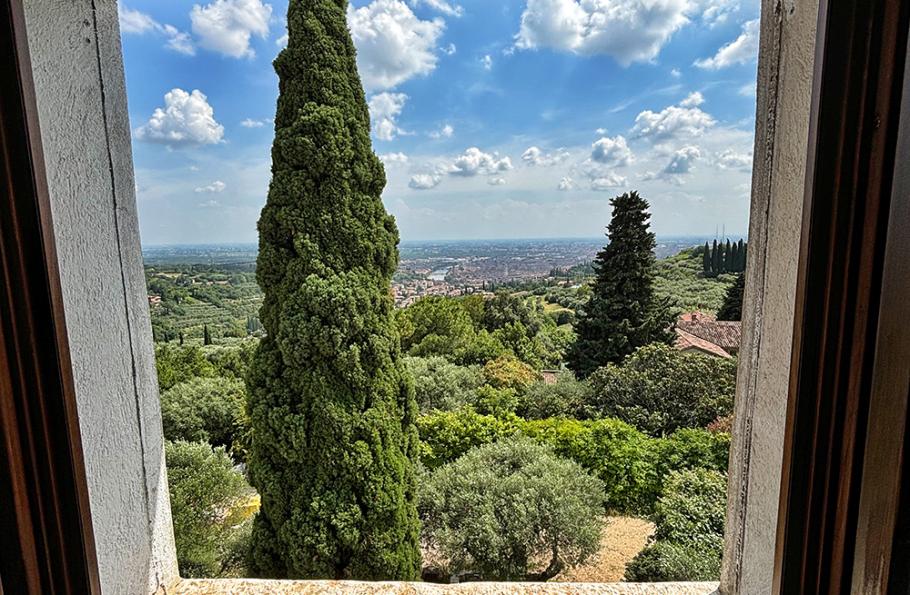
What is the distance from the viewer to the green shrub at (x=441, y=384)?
6336 mm

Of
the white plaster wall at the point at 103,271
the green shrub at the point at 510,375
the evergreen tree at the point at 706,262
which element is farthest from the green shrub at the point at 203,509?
the evergreen tree at the point at 706,262

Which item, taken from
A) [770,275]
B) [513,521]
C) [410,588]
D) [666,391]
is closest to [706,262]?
[666,391]

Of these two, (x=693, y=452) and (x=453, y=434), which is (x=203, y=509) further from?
(x=693, y=452)

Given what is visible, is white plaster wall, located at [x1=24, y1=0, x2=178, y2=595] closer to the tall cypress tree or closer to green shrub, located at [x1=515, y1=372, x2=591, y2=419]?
the tall cypress tree

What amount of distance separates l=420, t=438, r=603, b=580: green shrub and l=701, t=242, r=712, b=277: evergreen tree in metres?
5.52

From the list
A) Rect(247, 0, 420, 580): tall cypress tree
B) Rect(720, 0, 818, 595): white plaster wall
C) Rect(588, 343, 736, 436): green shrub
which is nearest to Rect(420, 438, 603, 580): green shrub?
Rect(247, 0, 420, 580): tall cypress tree

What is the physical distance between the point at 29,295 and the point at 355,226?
8.12 ft

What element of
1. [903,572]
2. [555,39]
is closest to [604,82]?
[555,39]

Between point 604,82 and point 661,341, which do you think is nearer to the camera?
point 661,341

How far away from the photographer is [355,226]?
2904 mm

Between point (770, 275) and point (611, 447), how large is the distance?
5.15m

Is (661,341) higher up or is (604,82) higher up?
(604,82)

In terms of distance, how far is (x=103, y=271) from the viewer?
0.71m

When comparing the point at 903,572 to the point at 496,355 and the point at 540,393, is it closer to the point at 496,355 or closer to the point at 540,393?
the point at 540,393
